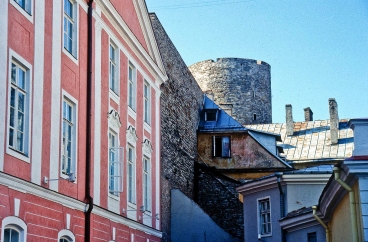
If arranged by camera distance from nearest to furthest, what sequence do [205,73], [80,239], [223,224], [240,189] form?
1. [80,239]
2. [240,189]
3. [223,224]
4. [205,73]

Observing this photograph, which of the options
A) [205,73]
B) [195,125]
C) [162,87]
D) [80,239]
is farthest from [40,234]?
[205,73]

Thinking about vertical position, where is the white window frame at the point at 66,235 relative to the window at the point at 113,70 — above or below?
below

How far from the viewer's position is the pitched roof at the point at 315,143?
43.9 meters

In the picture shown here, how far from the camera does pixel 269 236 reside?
24.0 meters

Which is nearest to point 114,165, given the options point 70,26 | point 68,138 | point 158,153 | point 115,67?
point 115,67

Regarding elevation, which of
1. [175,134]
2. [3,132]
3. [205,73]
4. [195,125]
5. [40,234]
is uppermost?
[205,73]

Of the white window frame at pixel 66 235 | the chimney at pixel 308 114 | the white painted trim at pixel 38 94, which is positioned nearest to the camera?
the white painted trim at pixel 38 94

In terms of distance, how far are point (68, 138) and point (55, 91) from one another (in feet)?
4.17

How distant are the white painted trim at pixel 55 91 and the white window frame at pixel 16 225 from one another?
55.5 inches

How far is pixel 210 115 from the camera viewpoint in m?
38.6

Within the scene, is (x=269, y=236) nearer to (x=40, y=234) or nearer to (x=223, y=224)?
(x=223, y=224)

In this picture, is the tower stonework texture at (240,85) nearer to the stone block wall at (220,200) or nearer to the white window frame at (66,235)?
the stone block wall at (220,200)

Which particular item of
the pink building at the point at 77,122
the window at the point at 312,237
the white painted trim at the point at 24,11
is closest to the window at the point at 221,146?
the pink building at the point at 77,122

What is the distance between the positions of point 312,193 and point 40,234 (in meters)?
11.1
